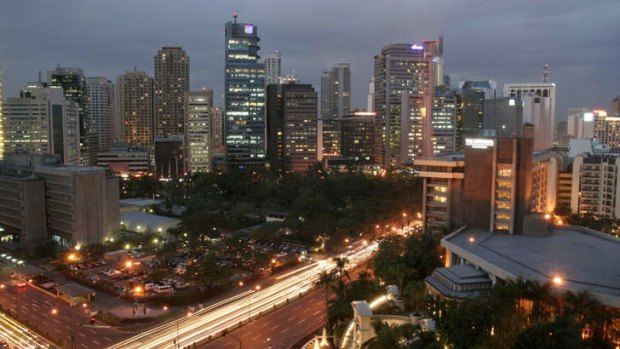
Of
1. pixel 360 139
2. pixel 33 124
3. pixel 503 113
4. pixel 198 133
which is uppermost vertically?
pixel 503 113

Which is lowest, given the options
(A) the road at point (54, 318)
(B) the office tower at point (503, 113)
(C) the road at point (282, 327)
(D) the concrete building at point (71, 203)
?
(A) the road at point (54, 318)

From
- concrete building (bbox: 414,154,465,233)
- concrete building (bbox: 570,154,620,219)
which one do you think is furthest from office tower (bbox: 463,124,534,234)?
concrete building (bbox: 570,154,620,219)

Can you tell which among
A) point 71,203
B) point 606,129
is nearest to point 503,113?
point 606,129

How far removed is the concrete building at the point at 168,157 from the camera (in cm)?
11594

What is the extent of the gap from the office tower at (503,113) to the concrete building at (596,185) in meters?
54.4

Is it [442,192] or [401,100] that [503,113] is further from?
[442,192]

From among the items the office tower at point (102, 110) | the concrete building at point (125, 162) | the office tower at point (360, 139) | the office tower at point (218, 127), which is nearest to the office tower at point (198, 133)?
the concrete building at point (125, 162)

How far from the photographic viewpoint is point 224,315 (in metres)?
33.2

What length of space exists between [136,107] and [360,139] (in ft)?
234

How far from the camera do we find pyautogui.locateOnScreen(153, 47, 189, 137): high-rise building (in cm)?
16175

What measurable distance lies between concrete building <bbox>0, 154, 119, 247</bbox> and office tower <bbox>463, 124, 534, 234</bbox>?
1306 inches

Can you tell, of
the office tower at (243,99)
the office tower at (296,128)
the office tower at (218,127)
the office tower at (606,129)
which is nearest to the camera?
the office tower at (243,99)

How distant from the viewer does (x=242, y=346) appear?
29266 millimetres

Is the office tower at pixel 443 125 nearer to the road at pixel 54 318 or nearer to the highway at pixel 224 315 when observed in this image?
the highway at pixel 224 315
